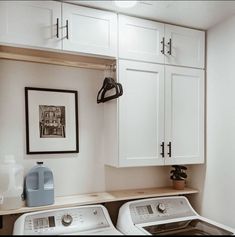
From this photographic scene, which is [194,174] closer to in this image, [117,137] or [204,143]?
[204,143]

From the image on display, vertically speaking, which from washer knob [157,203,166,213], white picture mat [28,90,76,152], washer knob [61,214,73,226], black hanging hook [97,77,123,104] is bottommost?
washer knob [157,203,166,213]

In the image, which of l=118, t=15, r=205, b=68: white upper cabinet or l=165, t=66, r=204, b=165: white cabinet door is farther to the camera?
l=165, t=66, r=204, b=165: white cabinet door

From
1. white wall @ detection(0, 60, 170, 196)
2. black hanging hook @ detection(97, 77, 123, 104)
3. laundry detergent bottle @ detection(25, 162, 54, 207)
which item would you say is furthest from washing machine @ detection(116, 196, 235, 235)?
black hanging hook @ detection(97, 77, 123, 104)

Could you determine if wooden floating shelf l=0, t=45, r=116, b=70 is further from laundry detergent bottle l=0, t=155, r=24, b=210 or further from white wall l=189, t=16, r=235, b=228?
white wall l=189, t=16, r=235, b=228

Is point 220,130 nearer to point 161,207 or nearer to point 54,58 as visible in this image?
point 161,207

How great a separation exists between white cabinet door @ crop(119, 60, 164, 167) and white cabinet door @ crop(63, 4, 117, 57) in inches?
7.3

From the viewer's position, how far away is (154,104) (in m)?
2.17

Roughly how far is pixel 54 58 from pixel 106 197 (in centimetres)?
113

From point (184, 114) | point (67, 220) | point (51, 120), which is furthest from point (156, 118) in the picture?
point (67, 220)

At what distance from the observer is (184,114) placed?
228 cm

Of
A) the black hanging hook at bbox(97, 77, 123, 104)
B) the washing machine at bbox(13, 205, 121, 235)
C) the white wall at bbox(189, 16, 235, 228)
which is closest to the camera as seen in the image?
the washing machine at bbox(13, 205, 121, 235)

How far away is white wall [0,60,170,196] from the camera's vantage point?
1.98 metres

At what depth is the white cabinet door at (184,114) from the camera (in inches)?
87.4

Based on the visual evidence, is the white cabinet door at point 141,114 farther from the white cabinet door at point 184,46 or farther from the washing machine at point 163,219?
the washing machine at point 163,219
